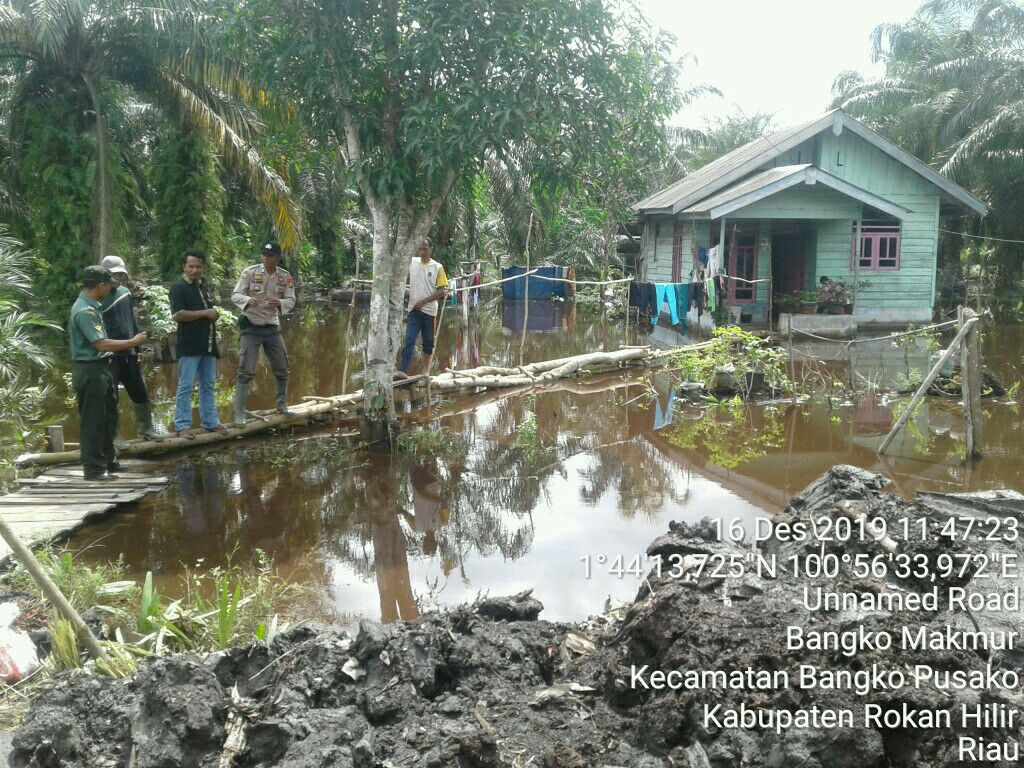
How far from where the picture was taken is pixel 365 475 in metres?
7.91

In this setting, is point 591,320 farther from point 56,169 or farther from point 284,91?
point 284,91

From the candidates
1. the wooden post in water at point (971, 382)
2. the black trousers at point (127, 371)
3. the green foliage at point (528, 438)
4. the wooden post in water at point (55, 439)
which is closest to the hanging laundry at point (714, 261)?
the green foliage at point (528, 438)

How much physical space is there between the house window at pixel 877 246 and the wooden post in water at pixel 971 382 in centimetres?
1196

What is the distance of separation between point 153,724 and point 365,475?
4704 mm

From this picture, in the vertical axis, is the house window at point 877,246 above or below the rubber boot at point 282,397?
above

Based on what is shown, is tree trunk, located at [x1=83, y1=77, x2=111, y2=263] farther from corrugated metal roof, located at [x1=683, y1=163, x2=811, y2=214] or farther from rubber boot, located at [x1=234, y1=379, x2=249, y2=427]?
corrugated metal roof, located at [x1=683, y1=163, x2=811, y2=214]

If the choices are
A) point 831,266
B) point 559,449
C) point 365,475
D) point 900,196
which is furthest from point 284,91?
point 900,196

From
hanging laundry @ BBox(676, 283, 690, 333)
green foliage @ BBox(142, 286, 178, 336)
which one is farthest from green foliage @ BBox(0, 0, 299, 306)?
hanging laundry @ BBox(676, 283, 690, 333)

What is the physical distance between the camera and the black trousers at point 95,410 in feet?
21.7

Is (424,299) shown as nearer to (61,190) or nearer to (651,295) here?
(61,190)

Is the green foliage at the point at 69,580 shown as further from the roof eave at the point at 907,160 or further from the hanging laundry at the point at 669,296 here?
the roof eave at the point at 907,160

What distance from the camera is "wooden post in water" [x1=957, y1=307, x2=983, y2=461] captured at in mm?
8039

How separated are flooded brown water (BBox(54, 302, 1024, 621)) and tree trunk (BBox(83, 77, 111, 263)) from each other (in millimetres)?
3963

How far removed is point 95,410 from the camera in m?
6.68
